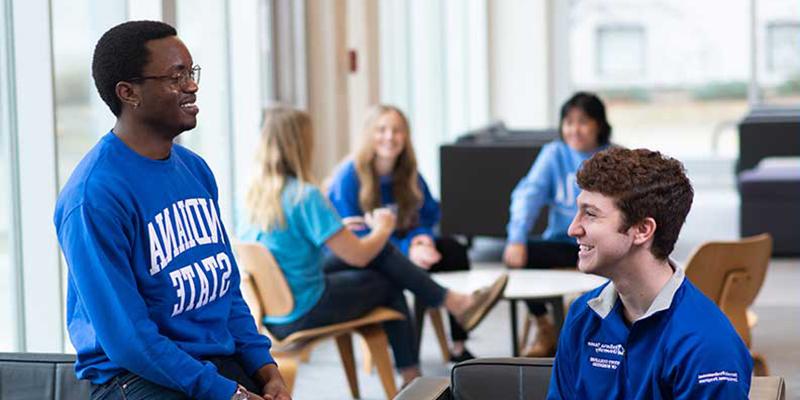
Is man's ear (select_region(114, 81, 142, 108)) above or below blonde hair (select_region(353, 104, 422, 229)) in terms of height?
above

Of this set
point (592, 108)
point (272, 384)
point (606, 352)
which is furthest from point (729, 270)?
point (606, 352)

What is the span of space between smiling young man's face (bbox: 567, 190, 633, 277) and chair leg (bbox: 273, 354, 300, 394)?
89.2 inches

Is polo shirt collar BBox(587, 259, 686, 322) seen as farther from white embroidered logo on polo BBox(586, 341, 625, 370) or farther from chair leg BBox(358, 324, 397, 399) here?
chair leg BBox(358, 324, 397, 399)

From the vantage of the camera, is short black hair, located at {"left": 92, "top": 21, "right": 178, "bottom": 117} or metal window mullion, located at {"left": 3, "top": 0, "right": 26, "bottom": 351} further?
metal window mullion, located at {"left": 3, "top": 0, "right": 26, "bottom": 351}

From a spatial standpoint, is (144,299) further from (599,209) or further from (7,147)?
(7,147)

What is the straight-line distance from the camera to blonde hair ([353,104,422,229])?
577 centimetres

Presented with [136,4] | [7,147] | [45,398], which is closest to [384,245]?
[136,4]

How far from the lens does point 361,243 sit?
5.02 metres

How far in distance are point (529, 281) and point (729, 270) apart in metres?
0.99

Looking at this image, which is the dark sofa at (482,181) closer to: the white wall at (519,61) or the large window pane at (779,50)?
the white wall at (519,61)

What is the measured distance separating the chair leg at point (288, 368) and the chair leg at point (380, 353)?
0.43 m

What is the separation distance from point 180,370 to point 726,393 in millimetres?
1082

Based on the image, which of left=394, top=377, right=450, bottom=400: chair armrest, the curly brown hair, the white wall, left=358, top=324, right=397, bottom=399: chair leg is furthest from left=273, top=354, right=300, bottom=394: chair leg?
the white wall

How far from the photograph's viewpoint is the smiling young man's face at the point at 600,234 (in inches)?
96.1
